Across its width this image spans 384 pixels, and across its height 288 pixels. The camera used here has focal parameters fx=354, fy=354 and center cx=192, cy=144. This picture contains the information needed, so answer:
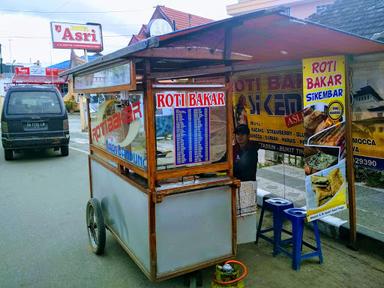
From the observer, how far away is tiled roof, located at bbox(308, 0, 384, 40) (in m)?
6.59

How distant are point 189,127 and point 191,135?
8cm

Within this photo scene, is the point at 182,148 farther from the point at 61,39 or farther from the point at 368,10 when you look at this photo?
the point at 61,39

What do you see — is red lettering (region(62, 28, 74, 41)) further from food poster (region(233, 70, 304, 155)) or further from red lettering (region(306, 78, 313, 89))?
red lettering (region(306, 78, 313, 89))

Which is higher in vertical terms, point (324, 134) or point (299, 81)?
point (299, 81)

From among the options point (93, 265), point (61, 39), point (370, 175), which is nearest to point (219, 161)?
point (93, 265)

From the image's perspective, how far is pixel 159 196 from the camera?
2926 millimetres

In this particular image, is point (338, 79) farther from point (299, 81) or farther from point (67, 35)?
point (67, 35)

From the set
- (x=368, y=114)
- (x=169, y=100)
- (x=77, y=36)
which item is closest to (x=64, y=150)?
(x=169, y=100)

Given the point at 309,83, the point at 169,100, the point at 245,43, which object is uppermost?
the point at 245,43

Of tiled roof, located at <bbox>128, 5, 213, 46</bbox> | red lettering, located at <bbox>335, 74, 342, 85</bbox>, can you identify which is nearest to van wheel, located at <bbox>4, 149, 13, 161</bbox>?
tiled roof, located at <bbox>128, 5, 213, 46</bbox>

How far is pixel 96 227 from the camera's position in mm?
4090

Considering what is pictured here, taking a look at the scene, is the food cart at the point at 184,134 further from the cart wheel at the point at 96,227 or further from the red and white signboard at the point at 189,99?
the cart wheel at the point at 96,227

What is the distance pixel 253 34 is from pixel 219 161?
122 centimetres

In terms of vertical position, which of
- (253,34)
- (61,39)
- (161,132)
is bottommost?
(161,132)
